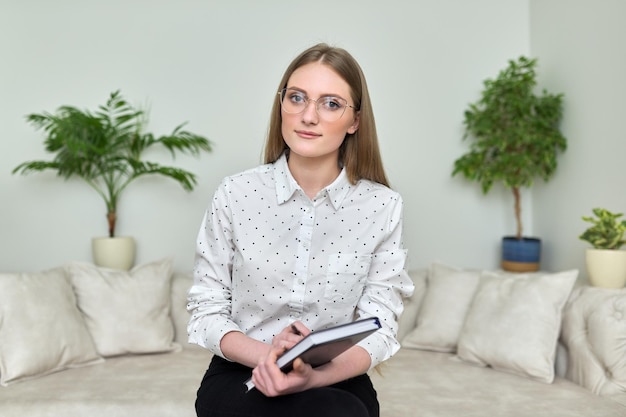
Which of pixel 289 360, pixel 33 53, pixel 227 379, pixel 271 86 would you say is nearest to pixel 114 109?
pixel 33 53

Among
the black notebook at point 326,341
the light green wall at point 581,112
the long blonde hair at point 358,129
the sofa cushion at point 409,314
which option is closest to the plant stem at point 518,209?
the light green wall at point 581,112

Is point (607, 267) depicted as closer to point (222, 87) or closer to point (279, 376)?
point (279, 376)

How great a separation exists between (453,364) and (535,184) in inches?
54.0

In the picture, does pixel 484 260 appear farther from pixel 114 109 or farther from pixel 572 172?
pixel 114 109

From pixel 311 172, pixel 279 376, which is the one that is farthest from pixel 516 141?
pixel 279 376

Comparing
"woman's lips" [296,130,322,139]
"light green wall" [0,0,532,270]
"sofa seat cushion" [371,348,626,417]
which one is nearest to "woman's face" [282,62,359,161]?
"woman's lips" [296,130,322,139]

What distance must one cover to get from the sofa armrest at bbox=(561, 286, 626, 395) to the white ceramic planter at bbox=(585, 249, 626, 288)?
0.05 metres

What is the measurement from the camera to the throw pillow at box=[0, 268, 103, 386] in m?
2.76

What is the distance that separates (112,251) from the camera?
3.50 metres

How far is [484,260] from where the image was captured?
4.05m

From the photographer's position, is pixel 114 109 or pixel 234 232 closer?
pixel 234 232

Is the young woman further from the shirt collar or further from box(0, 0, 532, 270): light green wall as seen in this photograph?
box(0, 0, 532, 270): light green wall

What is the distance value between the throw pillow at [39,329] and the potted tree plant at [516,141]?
213 centimetres

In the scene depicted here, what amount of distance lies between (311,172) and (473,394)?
1.32 m
